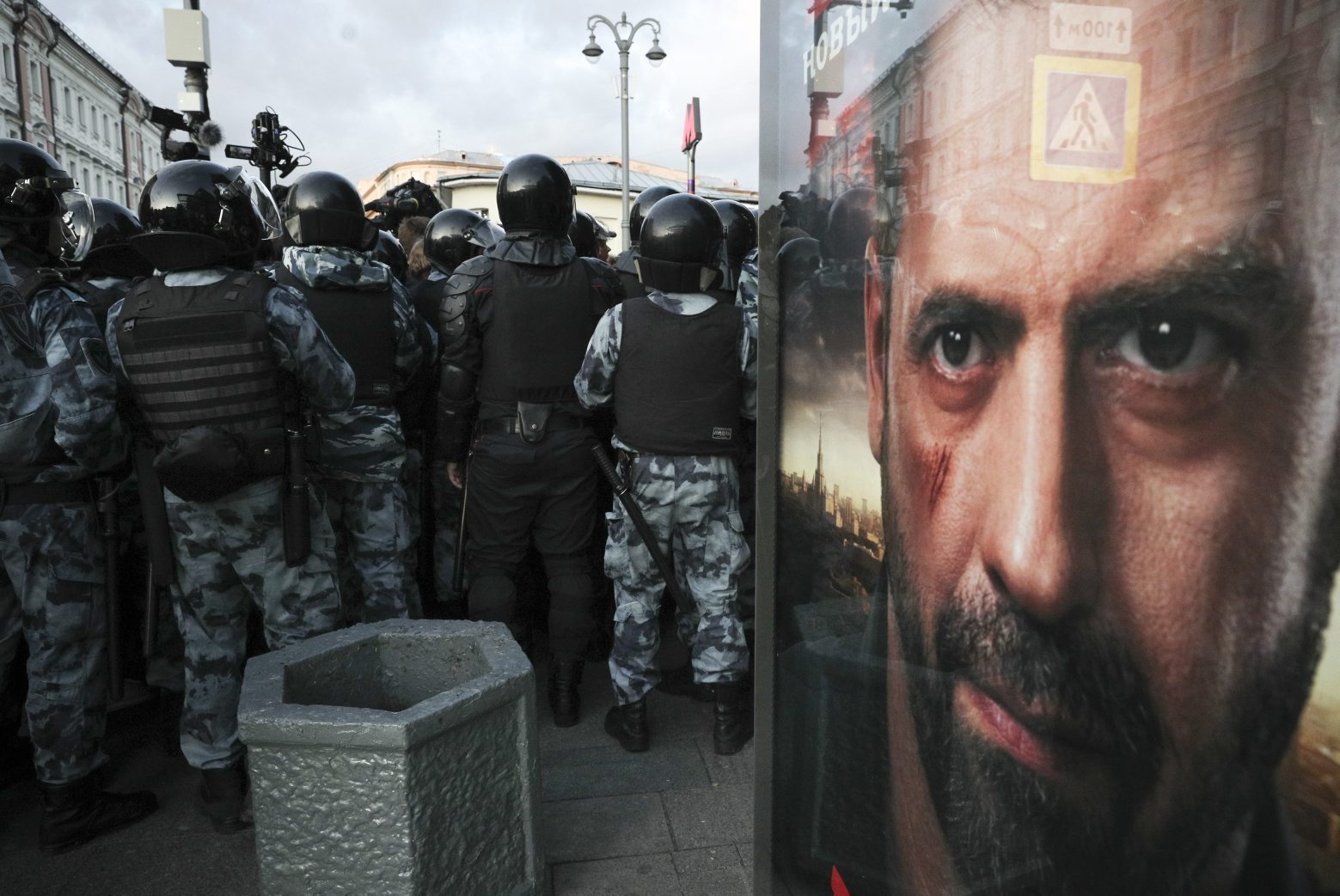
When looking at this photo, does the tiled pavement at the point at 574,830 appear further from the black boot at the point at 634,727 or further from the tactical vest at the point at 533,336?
the tactical vest at the point at 533,336

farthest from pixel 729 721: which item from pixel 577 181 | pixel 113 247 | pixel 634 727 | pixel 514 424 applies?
pixel 577 181

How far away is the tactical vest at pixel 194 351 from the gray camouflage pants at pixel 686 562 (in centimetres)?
138

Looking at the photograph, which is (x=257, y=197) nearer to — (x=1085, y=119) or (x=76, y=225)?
(x=76, y=225)

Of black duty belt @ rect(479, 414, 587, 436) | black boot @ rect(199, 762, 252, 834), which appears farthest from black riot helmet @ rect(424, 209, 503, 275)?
black boot @ rect(199, 762, 252, 834)

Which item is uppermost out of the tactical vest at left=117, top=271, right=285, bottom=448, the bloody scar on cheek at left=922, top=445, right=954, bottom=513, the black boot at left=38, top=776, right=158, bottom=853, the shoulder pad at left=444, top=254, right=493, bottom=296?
the shoulder pad at left=444, top=254, right=493, bottom=296

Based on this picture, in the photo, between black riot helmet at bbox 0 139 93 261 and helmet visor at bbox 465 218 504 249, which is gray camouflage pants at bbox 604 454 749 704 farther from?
black riot helmet at bbox 0 139 93 261

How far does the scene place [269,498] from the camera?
2953mm

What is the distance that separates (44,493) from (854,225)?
2.65 meters

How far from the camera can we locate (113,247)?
4059mm

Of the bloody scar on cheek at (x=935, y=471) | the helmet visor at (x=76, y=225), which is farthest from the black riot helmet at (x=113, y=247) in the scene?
the bloody scar on cheek at (x=935, y=471)

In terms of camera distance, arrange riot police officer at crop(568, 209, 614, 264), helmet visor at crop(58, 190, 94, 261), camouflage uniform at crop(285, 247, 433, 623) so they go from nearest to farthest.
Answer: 1. helmet visor at crop(58, 190, 94, 261)
2. camouflage uniform at crop(285, 247, 433, 623)
3. riot police officer at crop(568, 209, 614, 264)

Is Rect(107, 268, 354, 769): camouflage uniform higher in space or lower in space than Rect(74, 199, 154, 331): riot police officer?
lower

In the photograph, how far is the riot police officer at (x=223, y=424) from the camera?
109 inches

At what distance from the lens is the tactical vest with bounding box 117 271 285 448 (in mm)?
2766
